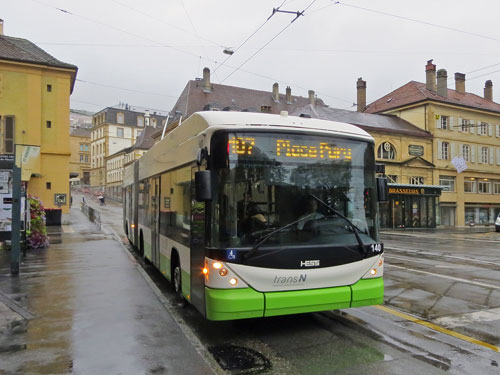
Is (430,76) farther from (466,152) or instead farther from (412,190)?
(412,190)

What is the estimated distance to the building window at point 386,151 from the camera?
40344mm

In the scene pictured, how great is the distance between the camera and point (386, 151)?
40.8m

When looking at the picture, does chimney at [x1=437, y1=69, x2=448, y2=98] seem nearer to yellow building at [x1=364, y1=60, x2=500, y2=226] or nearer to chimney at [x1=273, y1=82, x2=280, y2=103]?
yellow building at [x1=364, y1=60, x2=500, y2=226]

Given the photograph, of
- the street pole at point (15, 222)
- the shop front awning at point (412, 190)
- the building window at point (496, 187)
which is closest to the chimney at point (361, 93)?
the shop front awning at point (412, 190)

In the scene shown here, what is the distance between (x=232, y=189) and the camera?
5152 mm

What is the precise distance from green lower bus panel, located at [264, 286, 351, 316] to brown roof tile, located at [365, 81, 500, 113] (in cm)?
4233

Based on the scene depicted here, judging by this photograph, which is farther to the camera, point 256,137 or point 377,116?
point 377,116

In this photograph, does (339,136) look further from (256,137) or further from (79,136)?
(79,136)

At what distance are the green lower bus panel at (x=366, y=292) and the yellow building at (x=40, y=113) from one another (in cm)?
2576

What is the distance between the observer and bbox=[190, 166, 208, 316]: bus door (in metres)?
5.45

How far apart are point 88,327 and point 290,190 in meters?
3.52

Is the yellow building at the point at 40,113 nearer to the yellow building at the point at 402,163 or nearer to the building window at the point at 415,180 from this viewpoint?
the yellow building at the point at 402,163

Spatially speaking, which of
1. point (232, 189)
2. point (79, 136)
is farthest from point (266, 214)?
point (79, 136)

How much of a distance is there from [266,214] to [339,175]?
1.22 metres
